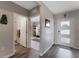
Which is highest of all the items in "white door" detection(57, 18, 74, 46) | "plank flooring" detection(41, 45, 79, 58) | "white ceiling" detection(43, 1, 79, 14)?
"white ceiling" detection(43, 1, 79, 14)

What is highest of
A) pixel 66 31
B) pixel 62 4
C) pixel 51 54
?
pixel 62 4

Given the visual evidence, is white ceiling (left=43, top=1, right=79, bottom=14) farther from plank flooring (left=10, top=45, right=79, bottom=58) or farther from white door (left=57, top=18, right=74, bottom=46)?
plank flooring (left=10, top=45, right=79, bottom=58)

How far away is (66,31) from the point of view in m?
4.98

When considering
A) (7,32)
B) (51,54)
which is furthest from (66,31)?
(7,32)

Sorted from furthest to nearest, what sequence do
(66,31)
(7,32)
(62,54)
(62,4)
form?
(66,31) → (62,4) → (62,54) → (7,32)

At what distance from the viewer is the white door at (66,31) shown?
15.2 ft

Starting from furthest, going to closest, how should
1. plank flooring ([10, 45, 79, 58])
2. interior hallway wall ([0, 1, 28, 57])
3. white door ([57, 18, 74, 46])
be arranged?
white door ([57, 18, 74, 46])
plank flooring ([10, 45, 79, 58])
interior hallway wall ([0, 1, 28, 57])

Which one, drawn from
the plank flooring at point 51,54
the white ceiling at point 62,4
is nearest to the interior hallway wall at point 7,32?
the plank flooring at point 51,54

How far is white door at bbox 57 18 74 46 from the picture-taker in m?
4.65

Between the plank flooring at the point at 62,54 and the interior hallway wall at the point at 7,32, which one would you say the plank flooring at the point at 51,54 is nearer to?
the plank flooring at the point at 62,54

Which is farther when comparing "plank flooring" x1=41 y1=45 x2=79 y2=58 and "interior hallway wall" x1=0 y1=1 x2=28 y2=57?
"plank flooring" x1=41 y1=45 x2=79 y2=58

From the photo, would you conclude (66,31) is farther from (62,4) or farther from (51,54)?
(51,54)

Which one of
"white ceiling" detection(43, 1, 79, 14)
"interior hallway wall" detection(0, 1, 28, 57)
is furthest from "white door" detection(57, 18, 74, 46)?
"interior hallway wall" detection(0, 1, 28, 57)

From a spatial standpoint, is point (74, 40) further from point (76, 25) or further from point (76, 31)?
point (76, 25)
